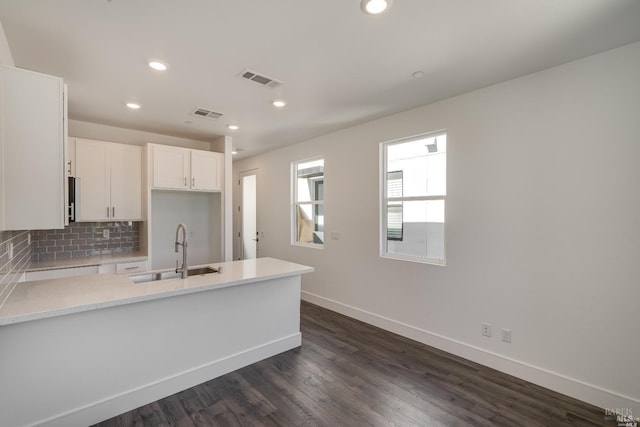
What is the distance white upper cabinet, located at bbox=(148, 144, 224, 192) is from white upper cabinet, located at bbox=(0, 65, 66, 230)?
6.74 ft

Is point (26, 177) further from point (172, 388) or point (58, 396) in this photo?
point (172, 388)

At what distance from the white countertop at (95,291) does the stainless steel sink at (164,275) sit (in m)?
0.09

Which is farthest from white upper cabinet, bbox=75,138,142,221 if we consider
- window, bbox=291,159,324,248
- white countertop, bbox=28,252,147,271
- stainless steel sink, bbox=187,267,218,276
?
window, bbox=291,159,324,248

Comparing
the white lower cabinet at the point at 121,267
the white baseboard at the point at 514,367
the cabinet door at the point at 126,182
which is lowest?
the white baseboard at the point at 514,367

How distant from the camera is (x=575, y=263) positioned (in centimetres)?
231

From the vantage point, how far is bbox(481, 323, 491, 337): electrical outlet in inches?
109

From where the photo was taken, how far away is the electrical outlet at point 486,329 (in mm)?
2766

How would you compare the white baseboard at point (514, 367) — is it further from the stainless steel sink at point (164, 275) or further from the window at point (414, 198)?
the stainless steel sink at point (164, 275)

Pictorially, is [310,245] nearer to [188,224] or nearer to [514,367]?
[188,224]

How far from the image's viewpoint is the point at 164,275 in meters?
2.69

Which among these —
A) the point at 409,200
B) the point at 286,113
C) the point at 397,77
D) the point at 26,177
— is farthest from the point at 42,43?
the point at 409,200

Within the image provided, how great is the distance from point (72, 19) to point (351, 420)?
3.16 m

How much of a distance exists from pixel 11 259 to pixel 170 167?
2.07m

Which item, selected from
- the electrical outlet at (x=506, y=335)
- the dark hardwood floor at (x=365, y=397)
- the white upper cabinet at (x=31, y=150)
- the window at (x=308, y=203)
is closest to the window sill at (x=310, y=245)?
the window at (x=308, y=203)
